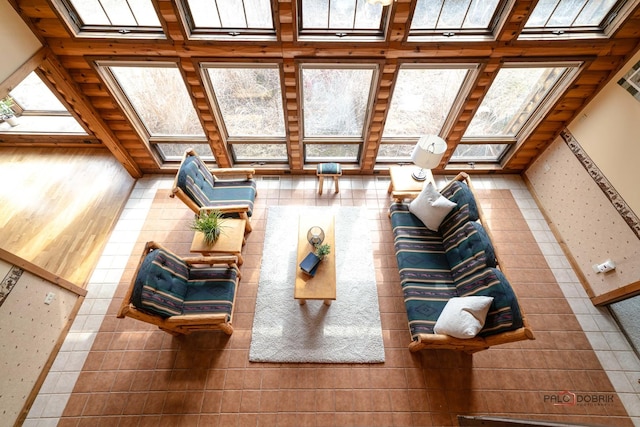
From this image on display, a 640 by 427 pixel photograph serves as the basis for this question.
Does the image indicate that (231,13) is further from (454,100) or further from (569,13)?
(569,13)

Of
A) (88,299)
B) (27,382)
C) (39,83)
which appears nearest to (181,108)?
(88,299)

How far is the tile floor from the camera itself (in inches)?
118

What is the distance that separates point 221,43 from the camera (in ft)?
10.5

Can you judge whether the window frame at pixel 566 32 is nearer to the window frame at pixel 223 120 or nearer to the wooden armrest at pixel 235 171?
the window frame at pixel 223 120

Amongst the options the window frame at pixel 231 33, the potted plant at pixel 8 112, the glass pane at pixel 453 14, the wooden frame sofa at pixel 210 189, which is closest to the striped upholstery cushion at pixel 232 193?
the wooden frame sofa at pixel 210 189

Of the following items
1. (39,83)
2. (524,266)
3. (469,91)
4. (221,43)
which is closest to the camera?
(221,43)

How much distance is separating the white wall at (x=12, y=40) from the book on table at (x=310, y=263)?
339cm

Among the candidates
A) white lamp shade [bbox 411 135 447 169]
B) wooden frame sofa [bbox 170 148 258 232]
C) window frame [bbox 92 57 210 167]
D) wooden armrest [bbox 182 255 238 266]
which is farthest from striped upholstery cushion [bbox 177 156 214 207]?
white lamp shade [bbox 411 135 447 169]

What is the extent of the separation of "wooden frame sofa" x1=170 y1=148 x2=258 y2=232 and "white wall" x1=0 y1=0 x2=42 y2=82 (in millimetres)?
1695

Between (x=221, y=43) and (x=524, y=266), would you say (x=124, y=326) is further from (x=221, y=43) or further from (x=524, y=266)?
(x=524, y=266)

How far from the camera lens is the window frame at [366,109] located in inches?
134

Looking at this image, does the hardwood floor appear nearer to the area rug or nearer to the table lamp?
the area rug

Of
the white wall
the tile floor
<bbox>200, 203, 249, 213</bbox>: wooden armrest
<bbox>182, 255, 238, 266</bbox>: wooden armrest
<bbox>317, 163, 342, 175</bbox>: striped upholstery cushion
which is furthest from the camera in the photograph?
<bbox>317, 163, 342, 175</bbox>: striped upholstery cushion

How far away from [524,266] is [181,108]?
16.6ft
